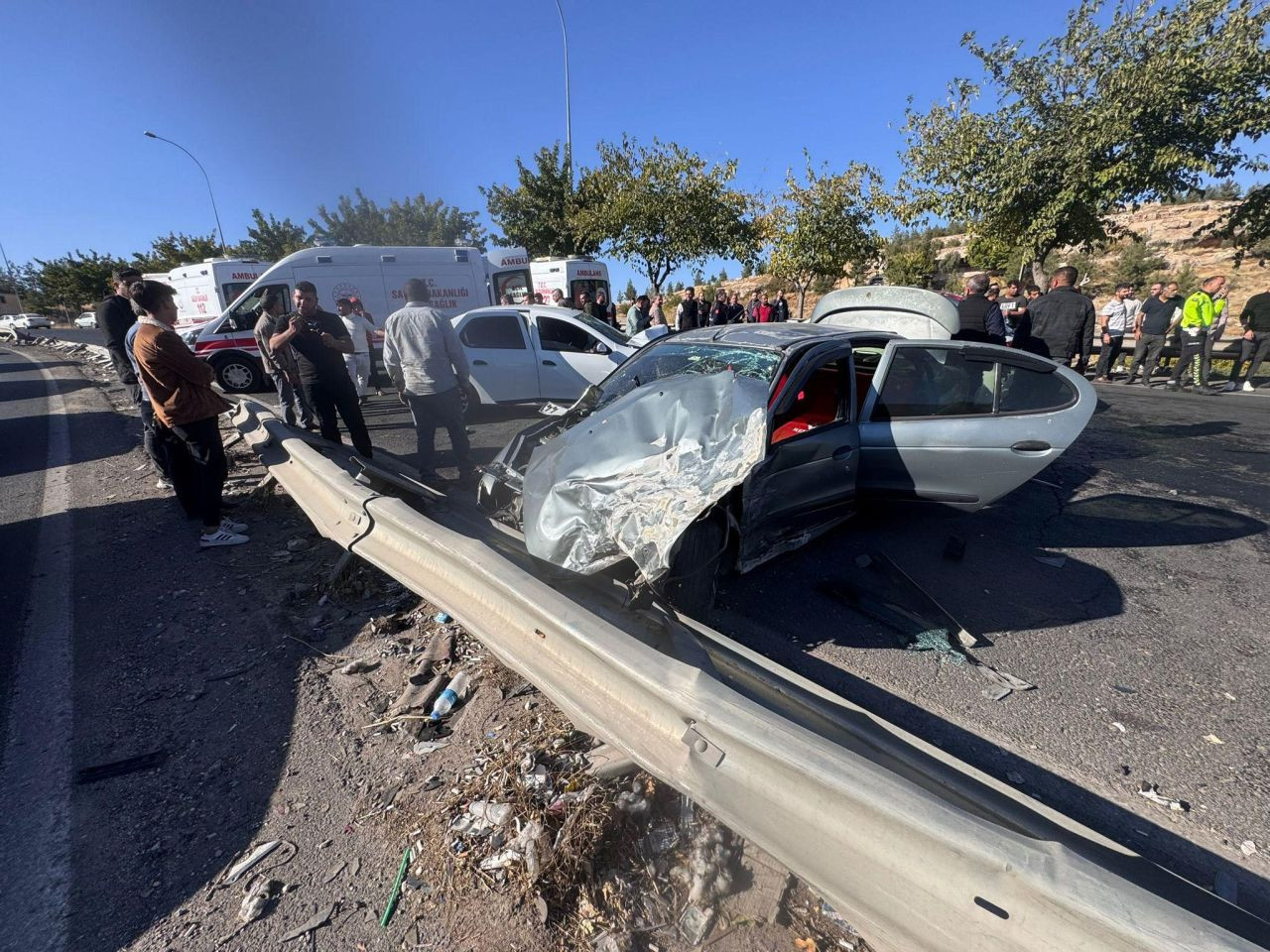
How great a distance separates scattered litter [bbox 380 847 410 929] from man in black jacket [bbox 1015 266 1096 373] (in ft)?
26.1

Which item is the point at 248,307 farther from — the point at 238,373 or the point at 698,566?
the point at 698,566

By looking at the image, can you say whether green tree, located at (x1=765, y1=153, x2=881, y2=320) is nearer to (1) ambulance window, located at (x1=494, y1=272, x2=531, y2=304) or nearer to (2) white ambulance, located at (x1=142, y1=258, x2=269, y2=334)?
(1) ambulance window, located at (x1=494, y1=272, x2=531, y2=304)

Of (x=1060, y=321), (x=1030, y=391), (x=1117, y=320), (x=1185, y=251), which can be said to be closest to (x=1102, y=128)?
(x=1117, y=320)

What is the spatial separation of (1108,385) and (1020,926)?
1355 cm

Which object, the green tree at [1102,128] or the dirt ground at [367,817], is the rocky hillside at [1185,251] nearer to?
the green tree at [1102,128]

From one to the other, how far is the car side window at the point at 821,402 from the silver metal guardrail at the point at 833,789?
6.89 feet

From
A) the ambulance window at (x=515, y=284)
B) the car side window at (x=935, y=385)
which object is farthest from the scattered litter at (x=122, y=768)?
the ambulance window at (x=515, y=284)

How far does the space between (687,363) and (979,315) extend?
444cm

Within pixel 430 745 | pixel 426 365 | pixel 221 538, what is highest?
pixel 426 365

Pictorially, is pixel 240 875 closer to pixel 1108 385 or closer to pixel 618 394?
pixel 618 394

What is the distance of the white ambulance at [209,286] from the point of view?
12.9m

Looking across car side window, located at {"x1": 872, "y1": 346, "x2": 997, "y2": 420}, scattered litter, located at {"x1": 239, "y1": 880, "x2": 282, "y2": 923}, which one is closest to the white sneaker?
scattered litter, located at {"x1": 239, "y1": 880, "x2": 282, "y2": 923}

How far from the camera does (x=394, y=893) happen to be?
1686mm

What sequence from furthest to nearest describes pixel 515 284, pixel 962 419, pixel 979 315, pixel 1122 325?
pixel 515 284
pixel 1122 325
pixel 979 315
pixel 962 419
